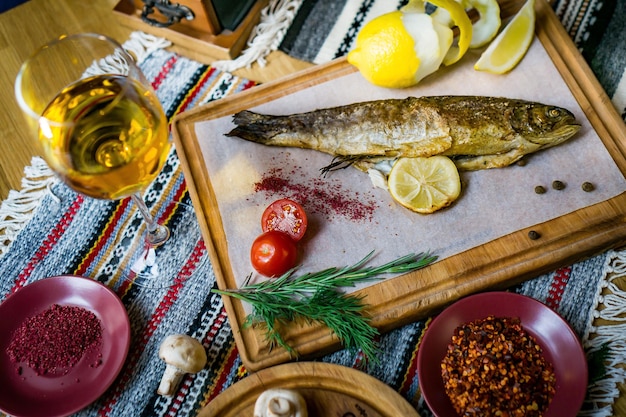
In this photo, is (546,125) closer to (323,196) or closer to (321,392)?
(323,196)

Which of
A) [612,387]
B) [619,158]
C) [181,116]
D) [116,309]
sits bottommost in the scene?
[116,309]

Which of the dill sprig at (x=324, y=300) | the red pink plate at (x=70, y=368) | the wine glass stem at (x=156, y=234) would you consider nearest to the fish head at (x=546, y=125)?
the dill sprig at (x=324, y=300)

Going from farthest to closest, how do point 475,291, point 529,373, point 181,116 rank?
point 181,116 < point 475,291 < point 529,373

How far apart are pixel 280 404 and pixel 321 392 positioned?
0.47 feet

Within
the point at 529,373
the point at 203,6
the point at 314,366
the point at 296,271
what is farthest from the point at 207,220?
the point at 529,373

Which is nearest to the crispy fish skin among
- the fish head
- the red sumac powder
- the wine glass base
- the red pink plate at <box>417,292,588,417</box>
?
the fish head

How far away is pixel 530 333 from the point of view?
1468mm

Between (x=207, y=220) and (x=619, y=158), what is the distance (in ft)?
3.80

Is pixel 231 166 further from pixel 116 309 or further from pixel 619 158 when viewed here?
pixel 619 158

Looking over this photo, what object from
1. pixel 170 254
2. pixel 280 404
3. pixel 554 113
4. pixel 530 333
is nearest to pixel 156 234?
pixel 170 254

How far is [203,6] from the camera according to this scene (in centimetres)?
185

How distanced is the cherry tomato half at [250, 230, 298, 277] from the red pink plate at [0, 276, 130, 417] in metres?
0.38

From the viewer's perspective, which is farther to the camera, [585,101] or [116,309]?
[585,101]

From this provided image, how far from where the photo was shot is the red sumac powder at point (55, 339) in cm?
151
